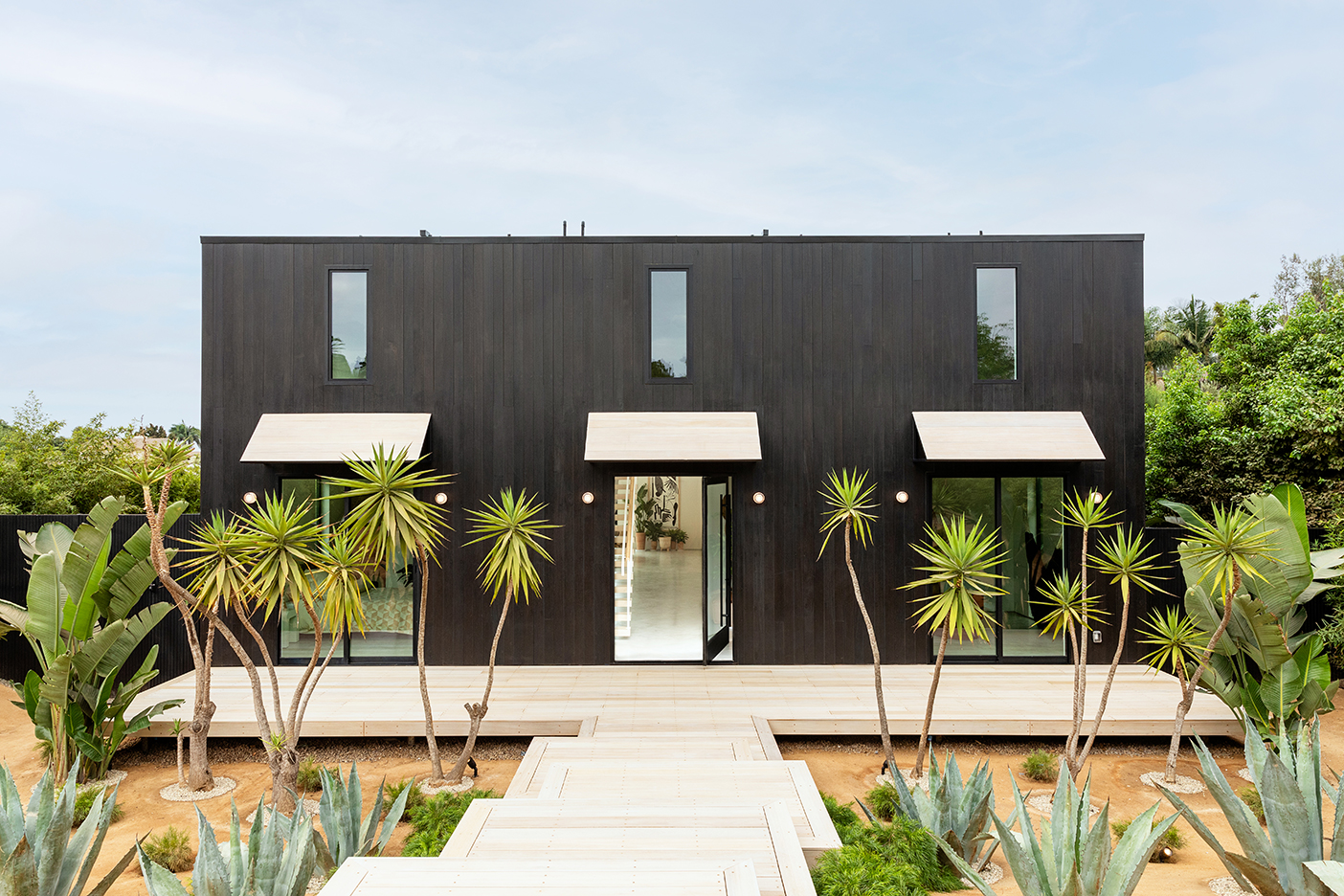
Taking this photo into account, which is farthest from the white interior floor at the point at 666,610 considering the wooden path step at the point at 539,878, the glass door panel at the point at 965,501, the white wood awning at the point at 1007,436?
A: the wooden path step at the point at 539,878

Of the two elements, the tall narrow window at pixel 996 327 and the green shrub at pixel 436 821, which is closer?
the green shrub at pixel 436 821

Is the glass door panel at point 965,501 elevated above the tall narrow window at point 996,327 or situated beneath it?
situated beneath

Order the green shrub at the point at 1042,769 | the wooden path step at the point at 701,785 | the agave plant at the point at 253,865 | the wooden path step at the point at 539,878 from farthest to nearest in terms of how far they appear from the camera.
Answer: the green shrub at the point at 1042,769, the wooden path step at the point at 701,785, the agave plant at the point at 253,865, the wooden path step at the point at 539,878

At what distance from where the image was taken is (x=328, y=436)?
802 centimetres

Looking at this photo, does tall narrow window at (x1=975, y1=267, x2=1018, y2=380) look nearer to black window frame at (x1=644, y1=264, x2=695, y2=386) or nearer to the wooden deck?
black window frame at (x1=644, y1=264, x2=695, y2=386)

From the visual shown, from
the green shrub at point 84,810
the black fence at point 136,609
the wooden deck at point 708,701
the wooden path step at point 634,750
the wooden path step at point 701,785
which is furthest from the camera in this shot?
the black fence at point 136,609

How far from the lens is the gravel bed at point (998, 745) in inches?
261

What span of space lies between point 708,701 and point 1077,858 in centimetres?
413

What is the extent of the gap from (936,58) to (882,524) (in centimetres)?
2136

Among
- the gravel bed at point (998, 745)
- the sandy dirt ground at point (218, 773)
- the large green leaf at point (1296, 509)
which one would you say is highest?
the large green leaf at point (1296, 509)

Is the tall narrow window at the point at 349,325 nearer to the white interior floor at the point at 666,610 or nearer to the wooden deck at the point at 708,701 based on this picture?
the wooden deck at the point at 708,701

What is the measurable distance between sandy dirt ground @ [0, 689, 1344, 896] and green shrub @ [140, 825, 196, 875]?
30cm

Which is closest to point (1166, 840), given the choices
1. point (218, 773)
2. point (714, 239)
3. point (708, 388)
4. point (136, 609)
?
point (708, 388)

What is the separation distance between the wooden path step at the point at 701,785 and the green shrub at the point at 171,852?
7.74 ft
